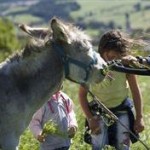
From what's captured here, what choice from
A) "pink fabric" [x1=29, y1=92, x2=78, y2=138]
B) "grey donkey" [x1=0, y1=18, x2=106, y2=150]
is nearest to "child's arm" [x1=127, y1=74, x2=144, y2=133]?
"pink fabric" [x1=29, y1=92, x2=78, y2=138]

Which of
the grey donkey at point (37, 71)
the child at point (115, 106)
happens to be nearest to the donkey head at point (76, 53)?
the grey donkey at point (37, 71)

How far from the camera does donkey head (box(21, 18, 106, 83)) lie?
695 centimetres

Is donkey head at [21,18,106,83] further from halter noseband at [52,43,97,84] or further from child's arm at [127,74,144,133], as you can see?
child's arm at [127,74,144,133]

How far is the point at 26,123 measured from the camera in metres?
7.09

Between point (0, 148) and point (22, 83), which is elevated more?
point (22, 83)

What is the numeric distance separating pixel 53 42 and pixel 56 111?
1.60 meters

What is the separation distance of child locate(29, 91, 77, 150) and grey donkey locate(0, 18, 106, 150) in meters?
1.18

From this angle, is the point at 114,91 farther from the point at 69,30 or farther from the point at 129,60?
the point at 69,30

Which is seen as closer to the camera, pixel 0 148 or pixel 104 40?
pixel 0 148

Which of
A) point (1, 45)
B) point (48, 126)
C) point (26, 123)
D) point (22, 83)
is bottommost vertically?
point (1, 45)

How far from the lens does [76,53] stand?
704cm

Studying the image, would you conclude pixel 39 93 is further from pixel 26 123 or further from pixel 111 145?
pixel 111 145

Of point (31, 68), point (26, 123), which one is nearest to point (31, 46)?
point (31, 68)

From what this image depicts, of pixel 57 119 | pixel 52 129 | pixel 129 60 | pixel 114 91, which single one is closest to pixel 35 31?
pixel 129 60
